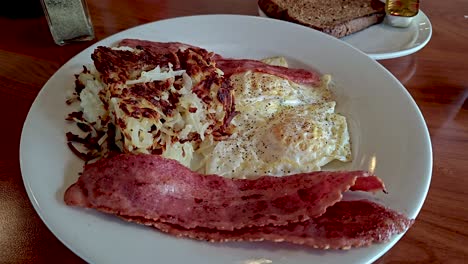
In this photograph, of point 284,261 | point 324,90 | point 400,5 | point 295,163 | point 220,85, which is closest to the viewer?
point 284,261

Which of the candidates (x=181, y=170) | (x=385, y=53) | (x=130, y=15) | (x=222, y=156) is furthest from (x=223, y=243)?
(x=130, y=15)

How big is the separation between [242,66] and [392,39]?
34.5 inches

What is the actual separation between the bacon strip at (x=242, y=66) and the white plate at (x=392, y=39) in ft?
1.39

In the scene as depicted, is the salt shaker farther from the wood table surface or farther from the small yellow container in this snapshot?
the small yellow container

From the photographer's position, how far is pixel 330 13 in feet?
8.32

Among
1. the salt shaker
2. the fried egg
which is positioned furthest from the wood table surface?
the fried egg

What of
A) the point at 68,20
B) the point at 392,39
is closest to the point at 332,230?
the point at 392,39

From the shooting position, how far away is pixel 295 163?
5.33 feet

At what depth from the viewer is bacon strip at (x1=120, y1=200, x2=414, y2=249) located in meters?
1.27

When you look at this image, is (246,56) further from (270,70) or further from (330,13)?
(330,13)

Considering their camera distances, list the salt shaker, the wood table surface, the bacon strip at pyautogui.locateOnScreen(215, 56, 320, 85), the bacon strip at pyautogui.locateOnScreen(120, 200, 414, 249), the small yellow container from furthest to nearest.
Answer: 1. the small yellow container
2. the salt shaker
3. the bacon strip at pyautogui.locateOnScreen(215, 56, 320, 85)
4. the wood table surface
5. the bacon strip at pyautogui.locateOnScreen(120, 200, 414, 249)

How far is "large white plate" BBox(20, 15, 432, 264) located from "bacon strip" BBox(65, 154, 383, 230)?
0.06 metres

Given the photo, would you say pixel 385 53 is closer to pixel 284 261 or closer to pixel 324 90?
pixel 324 90

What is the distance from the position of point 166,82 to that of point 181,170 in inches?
14.3
